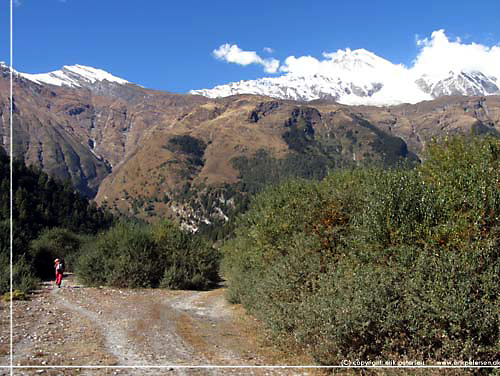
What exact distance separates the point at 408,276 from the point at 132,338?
1145 centimetres

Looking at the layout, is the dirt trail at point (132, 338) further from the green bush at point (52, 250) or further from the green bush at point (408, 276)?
the green bush at point (52, 250)

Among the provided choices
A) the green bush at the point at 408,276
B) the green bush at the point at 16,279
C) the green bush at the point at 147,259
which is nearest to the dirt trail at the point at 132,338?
the green bush at the point at 408,276

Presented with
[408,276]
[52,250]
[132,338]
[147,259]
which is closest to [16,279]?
[147,259]

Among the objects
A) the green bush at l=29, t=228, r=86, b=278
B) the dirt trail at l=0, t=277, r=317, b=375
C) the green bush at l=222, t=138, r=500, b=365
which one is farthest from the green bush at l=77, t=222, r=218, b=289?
the green bush at l=222, t=138, r=500, b=365

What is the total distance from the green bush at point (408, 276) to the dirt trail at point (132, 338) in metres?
1.92

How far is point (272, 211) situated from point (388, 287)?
555 inches

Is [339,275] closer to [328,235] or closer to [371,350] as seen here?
[371,350]

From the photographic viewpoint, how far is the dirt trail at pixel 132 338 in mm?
15094

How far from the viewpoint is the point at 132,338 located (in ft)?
64.5

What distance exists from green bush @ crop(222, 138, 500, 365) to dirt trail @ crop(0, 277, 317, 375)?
192cm

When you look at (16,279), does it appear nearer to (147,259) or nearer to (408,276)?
(147,259)

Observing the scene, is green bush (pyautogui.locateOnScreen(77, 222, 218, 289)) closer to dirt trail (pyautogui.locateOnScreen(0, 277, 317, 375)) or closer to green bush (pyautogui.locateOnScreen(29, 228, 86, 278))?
green bush (pyautogui.locateOnScreen(29, 228, 86, 278))

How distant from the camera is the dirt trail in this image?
594 inches

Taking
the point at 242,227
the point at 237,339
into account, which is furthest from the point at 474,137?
the point at 242,227
